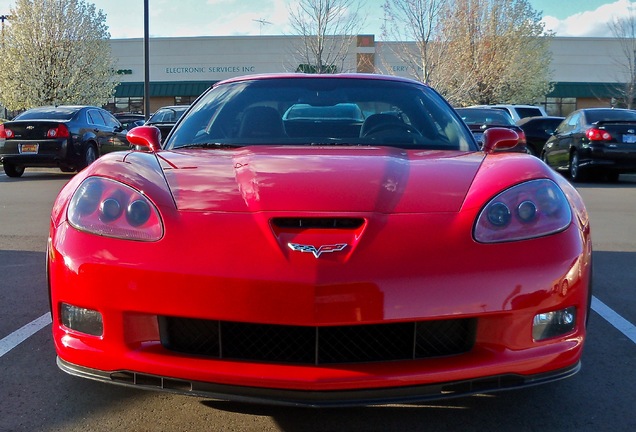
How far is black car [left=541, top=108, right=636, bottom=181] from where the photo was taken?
13.1 m

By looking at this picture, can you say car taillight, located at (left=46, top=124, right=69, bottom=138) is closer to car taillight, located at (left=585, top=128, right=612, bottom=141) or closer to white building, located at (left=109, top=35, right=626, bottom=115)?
car taillight, located at (left=585, top=128, right=612, bottom=141)

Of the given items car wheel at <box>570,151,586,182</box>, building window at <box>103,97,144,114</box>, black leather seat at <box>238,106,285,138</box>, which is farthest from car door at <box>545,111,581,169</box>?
building window at <box>103,97,144,114</box>

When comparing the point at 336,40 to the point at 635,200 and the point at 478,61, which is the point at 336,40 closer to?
the point at 478,61

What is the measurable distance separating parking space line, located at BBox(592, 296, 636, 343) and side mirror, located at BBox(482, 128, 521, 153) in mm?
1238

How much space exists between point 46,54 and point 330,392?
3188 cm

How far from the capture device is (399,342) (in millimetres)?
2281

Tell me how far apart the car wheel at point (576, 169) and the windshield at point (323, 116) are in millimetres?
10398

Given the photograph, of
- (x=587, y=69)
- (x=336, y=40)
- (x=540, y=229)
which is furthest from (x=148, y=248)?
(x=587, y=69)

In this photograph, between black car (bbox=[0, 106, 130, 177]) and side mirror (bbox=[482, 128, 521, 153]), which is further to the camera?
black car (bbox=[0, 106, 130, 177])

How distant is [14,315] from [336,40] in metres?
29.1

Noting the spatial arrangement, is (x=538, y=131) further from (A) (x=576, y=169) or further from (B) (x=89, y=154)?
(B) (x=89, y=154)

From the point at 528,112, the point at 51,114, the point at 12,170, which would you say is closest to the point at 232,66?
the point at 528,112

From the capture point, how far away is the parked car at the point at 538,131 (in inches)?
711

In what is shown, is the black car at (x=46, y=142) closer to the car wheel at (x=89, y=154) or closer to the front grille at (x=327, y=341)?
the car wheel at (x=89, y=154)
